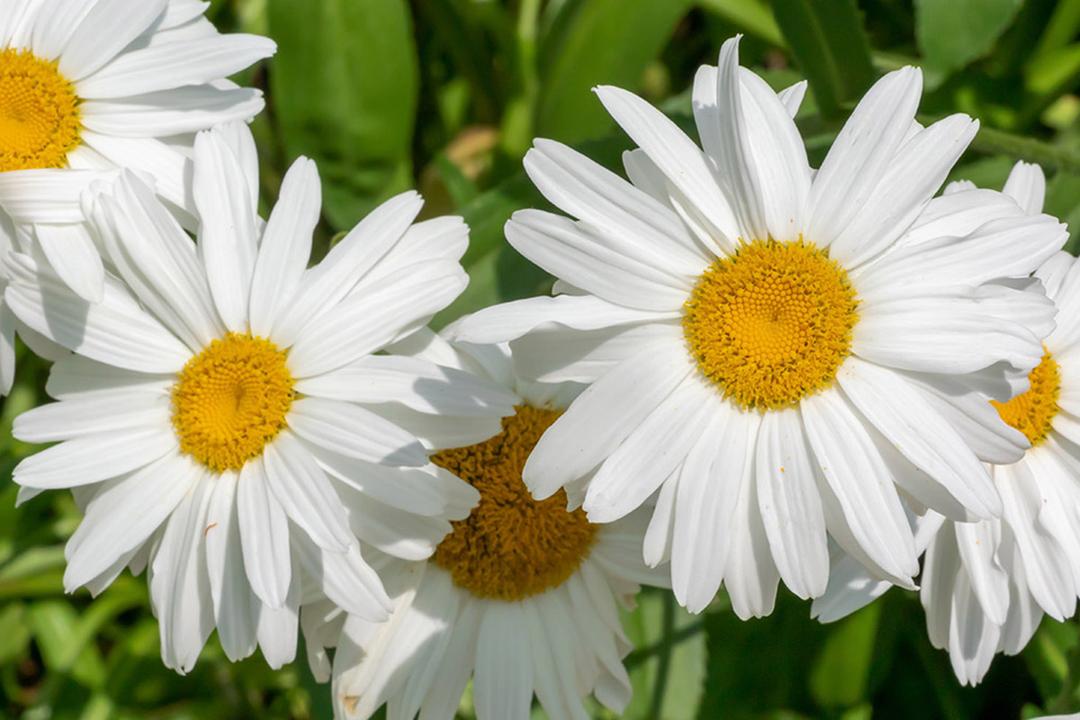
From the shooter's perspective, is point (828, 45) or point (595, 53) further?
point (595, 53)

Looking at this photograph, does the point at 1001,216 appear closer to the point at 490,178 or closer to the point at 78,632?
the point at 490,178

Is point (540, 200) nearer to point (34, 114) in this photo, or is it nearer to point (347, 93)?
point (347, 93)

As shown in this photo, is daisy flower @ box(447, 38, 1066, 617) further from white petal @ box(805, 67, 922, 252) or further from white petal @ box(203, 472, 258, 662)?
white petal @ box(203, 472, 258, 662)

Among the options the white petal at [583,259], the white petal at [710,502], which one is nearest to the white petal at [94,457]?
the white petal at [583,259]

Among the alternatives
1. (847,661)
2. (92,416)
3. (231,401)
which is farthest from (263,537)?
(847,661)

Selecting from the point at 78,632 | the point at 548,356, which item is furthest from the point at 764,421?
the point at 78,632

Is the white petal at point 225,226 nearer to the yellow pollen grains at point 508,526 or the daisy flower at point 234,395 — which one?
the daisy flower at point 234,395
